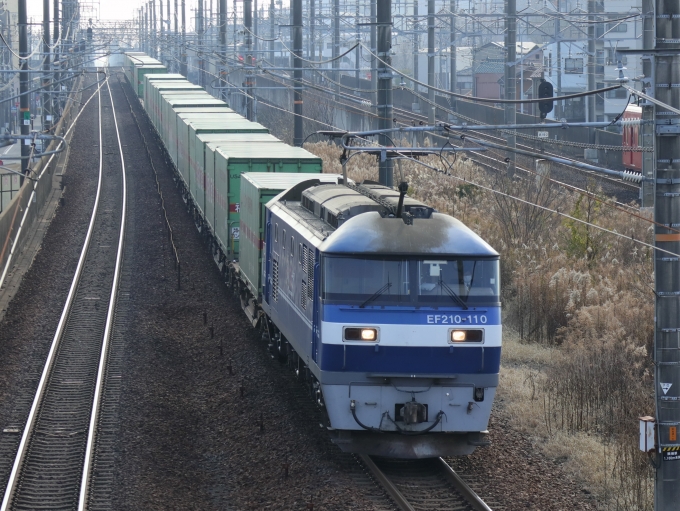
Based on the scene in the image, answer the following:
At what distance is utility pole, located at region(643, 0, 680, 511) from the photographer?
9359mm

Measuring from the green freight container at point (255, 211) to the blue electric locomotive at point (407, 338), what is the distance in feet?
17.4

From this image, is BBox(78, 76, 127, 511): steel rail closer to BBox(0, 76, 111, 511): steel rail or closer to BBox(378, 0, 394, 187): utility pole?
BBox(0, 76, 111, 511): steel rail

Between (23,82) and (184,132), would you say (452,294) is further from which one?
(23,82)

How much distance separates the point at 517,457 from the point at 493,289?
7.35 ft

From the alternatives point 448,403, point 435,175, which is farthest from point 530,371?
point 435,175

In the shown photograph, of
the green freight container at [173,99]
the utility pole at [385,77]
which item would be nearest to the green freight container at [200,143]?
the green freight container at [173,99]

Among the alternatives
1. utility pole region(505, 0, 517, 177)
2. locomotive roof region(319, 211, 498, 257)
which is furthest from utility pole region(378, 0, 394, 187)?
utility pole region(505, 0, 517, 177)

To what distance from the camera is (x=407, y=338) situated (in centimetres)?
1154

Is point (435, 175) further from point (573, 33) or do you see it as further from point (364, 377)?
point (573, 33)

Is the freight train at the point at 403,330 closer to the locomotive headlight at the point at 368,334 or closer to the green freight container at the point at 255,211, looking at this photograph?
the locomotive headlight at the point at 368,334

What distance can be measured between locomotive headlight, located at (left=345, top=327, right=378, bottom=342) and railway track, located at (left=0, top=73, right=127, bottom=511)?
3.39m

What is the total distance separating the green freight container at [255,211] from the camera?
17719 mm

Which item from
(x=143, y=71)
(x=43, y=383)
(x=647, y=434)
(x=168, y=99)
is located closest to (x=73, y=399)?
(x=43, y=383)

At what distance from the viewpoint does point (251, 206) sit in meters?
18.7
